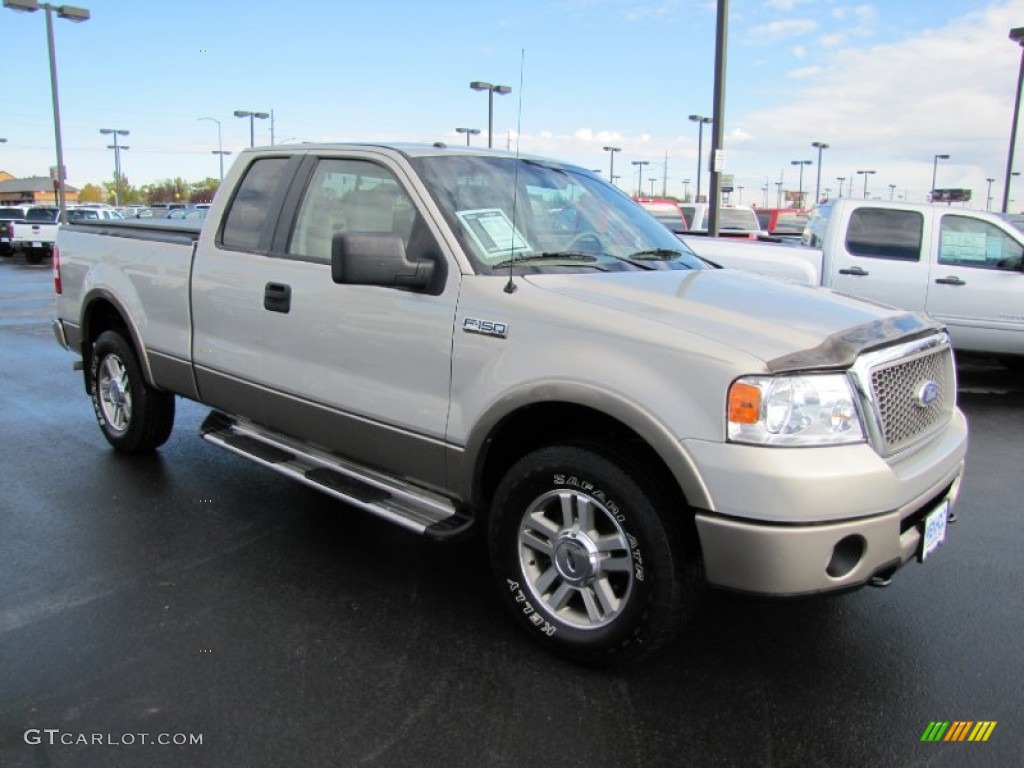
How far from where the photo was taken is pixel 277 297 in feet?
13.6

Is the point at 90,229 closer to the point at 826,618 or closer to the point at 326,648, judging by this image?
the point at 326,648

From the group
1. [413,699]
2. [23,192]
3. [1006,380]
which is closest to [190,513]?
[413,699]

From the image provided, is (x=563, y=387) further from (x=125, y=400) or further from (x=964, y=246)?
(x=964, y=246)

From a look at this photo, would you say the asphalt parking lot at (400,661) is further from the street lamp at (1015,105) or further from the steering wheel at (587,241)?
the street lamp at (1015,105)

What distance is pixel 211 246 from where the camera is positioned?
15.3 ft

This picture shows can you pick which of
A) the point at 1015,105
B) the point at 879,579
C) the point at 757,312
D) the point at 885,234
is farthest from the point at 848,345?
the point at 1015,105

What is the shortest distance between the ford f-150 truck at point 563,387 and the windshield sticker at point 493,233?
0.5 inches

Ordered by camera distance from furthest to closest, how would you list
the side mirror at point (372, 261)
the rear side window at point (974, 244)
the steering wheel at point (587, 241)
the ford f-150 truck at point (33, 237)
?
the ford f-150 truck at point (33, 237)
the rear side window at point (974, 244)
the steering wheel at point (587, 241)
the side mirror at point (372, 261)

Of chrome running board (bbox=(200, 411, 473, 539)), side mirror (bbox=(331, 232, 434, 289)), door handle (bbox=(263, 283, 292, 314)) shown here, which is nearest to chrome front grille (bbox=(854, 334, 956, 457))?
chrome running board (bbox=(200, 411, 473, 539))

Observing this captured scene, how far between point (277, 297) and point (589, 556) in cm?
208

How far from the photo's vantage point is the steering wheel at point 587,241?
3783 mm

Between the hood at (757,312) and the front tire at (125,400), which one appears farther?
the front tire at (125,400)

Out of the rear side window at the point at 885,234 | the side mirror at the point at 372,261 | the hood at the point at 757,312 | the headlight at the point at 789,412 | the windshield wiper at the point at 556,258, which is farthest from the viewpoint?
the rear side window at the point at 885,234

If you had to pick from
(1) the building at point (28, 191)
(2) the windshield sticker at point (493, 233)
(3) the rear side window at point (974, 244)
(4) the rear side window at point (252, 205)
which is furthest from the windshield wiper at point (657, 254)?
(1) the building at point (28, 191)
